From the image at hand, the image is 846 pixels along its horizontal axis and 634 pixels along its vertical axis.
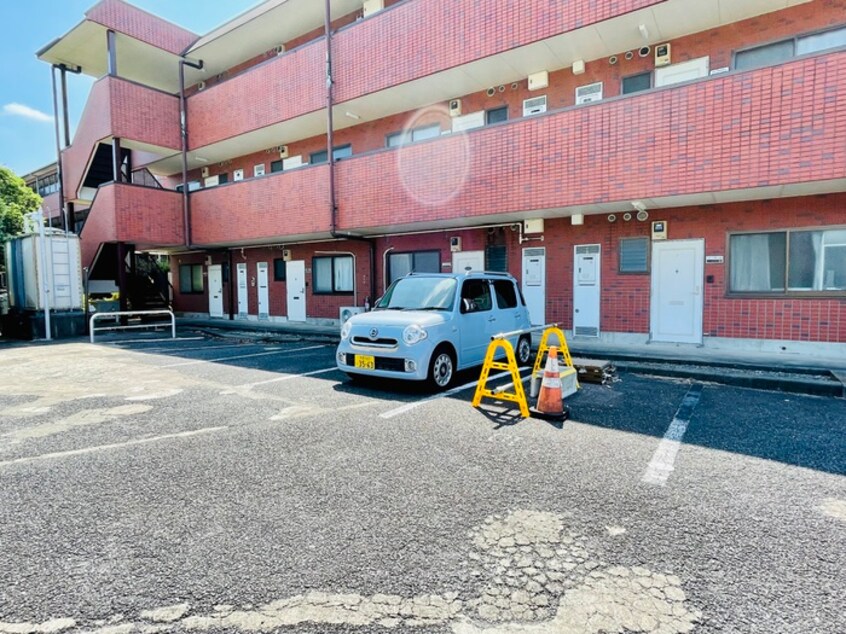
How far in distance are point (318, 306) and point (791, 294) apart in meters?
12.3

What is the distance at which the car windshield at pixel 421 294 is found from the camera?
7004 millimetres

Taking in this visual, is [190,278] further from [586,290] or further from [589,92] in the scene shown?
[589,92]

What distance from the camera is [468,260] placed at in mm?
11992

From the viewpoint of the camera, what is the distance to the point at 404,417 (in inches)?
206

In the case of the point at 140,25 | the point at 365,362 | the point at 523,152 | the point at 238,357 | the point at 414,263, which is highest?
the point at 140,25

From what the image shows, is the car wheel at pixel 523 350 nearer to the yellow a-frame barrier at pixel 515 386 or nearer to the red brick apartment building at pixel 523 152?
the yellow a-frame barrier at pixel 515 386

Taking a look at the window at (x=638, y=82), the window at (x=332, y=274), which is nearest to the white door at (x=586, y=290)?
the window at (x=638, y=82)

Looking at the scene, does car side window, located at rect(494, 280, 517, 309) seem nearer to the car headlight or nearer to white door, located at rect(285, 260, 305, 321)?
the car headlight

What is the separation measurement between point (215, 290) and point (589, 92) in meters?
15.3

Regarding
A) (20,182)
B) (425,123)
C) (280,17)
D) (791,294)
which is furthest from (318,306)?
(20,182)

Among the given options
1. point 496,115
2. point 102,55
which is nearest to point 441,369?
point 496,115

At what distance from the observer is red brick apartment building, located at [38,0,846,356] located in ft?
25.4

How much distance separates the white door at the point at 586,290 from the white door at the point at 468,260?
7.79ft

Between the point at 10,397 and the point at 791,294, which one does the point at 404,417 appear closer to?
the point at 10,397
